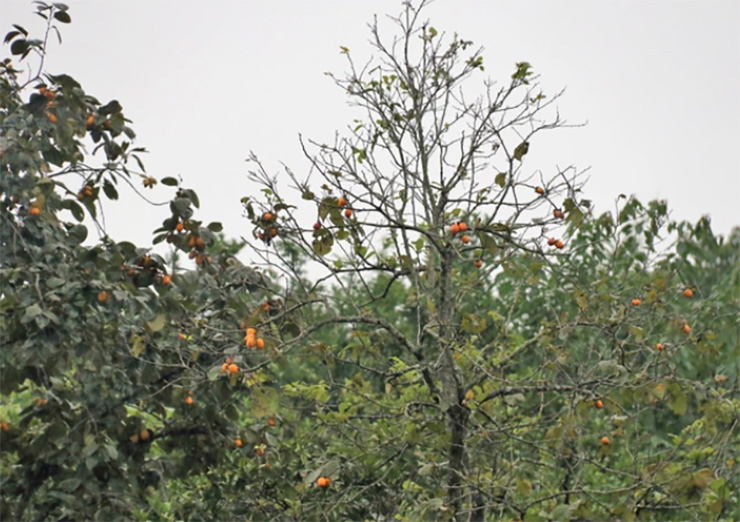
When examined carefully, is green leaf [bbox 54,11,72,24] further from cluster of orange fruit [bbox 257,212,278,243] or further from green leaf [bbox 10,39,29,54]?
cluster of orange fruit [bbox 257,212,278,243]

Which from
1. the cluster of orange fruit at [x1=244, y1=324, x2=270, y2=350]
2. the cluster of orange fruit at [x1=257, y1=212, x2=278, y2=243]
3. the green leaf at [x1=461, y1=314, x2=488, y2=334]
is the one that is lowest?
the cluster of orange fruit at [x1=244, y1=324, x2=270, y2=350]

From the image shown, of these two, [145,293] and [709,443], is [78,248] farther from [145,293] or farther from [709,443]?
[709,443]

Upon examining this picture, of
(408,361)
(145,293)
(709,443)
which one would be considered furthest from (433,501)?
(145,293)

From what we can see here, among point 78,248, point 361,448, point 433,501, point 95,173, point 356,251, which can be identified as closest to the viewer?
point 433,501

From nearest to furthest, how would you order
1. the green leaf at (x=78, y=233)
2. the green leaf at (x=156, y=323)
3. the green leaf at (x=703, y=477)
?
1. the green leaf at (x=703, y=477)
2. the green leaf at (x=156, y=323)
3. the green leaf at (x=78, y=233)

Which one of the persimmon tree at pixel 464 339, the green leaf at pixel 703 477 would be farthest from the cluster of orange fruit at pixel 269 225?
the green leaf at pixel 703 477

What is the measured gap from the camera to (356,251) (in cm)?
324

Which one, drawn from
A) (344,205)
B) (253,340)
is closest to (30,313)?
(253,340)

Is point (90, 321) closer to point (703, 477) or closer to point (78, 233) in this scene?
point (78, 233)

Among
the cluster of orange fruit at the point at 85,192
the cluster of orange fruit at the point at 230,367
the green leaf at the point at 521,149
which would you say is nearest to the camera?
the cluster of orange fruit at the point at 230,367

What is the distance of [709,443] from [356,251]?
1.47 m

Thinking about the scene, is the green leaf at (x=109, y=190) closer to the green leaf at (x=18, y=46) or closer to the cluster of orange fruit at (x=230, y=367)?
the green leaf at (x=18, y=46)

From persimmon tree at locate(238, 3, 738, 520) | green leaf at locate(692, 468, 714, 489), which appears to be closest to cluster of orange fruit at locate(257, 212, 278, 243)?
persimmon tree at locate(238, 3, 738, 520)

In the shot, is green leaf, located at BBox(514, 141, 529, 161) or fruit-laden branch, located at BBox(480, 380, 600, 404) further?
green leaf, located at BBox(514, 141, 529, 161)
